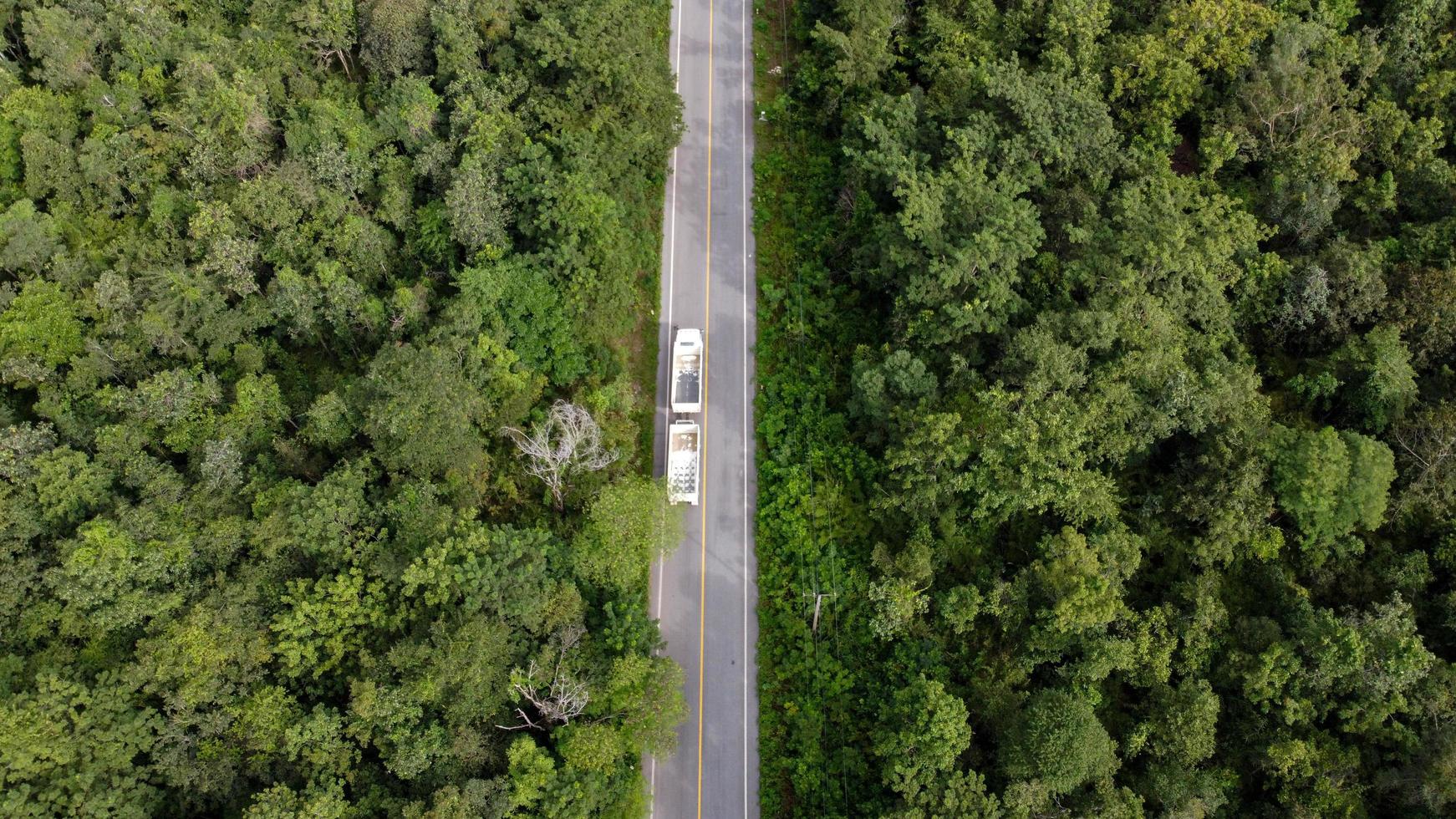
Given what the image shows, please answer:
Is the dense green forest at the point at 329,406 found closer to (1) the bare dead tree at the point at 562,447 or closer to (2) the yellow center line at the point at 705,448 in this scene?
(1) the bare dead tree at the point at 562,447

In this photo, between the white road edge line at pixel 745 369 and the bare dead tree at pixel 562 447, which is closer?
the white road edge line at pixel 745 369

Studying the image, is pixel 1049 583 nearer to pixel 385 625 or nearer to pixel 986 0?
pixel 385 625

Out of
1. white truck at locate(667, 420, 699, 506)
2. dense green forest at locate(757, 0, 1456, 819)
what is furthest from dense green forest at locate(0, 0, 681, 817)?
dense green forest at locate(757, 0, 1456, 819)

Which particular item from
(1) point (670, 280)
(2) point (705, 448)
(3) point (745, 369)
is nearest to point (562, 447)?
→ (2) point (705, 448)

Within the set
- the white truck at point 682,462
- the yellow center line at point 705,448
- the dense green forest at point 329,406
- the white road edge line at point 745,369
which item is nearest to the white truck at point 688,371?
the yellow center line at point 705,448

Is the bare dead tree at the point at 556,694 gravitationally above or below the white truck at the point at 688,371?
below

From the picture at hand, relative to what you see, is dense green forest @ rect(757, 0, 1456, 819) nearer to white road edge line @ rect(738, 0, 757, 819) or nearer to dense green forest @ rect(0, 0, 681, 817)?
white road edge line @ rect(738, 0, 757, 819)
